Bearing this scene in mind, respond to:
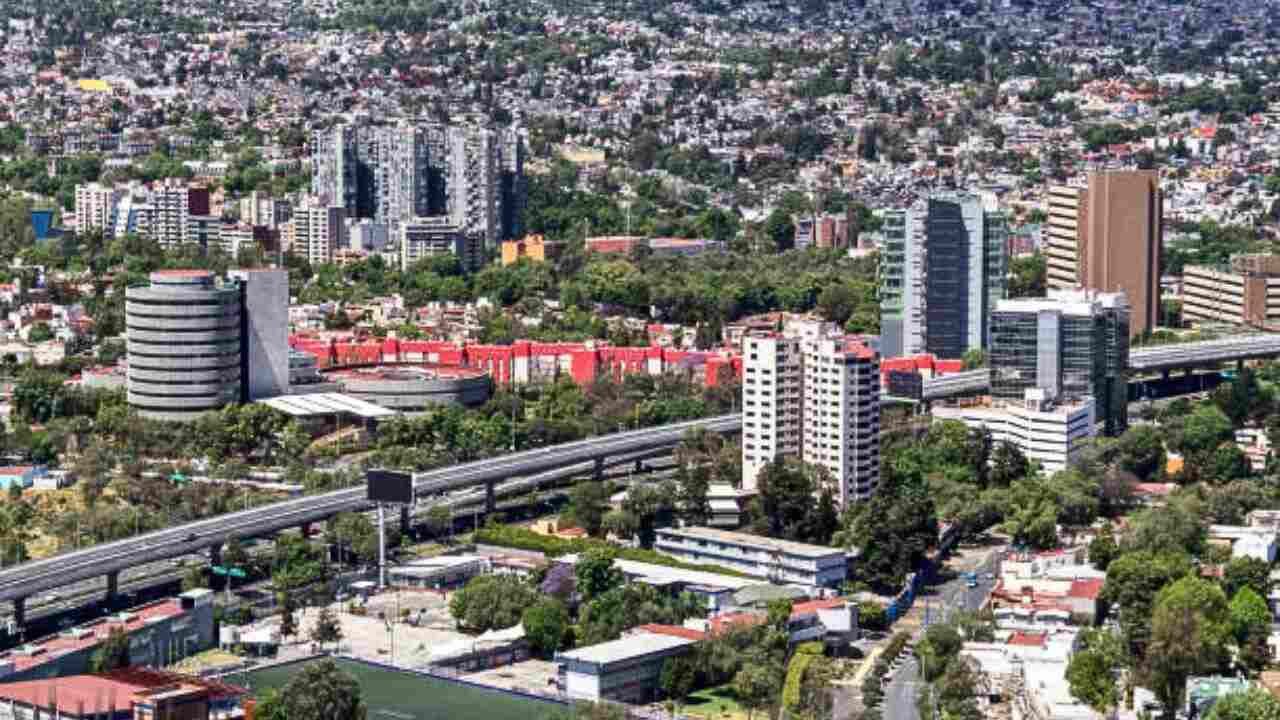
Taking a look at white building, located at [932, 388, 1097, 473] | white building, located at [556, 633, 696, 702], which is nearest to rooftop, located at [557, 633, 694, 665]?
white building, located at [556, 633, 696, 702]

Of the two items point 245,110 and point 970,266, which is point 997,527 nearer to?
point 970,266

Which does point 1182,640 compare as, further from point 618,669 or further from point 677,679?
point 618,669

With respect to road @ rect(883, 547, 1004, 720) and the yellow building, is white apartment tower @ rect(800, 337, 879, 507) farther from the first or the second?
the yellow building

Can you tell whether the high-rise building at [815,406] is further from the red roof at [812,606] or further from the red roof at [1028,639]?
the red roof at [1028,639]

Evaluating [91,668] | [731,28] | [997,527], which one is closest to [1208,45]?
[731,28]

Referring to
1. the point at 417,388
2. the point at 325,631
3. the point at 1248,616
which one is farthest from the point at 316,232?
the point at 1248,616

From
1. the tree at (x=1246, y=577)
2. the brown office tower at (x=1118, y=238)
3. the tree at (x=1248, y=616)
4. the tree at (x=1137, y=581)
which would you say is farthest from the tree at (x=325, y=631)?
the brown office tower at (x=1118, y=238)

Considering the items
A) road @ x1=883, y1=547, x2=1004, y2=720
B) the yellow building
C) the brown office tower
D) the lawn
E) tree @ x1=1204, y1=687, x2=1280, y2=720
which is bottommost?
the lawn
